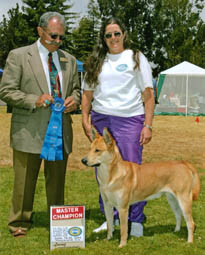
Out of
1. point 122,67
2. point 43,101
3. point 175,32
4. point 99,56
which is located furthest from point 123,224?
point 175,32

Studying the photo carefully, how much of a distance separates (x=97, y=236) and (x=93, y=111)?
150 centimetres

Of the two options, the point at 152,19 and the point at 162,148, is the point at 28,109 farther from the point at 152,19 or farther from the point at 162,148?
the point at 152,19

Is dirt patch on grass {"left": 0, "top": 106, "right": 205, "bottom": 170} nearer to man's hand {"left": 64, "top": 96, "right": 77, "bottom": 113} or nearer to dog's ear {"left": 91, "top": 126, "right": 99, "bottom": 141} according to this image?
man's hand {"left": 64, "top": 96, "right": 77, "bottom": 113}

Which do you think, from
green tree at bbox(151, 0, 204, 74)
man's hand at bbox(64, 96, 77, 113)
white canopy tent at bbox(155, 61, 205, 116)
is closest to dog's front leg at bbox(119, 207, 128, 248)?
man's hand at bbox(64, 96, 77, 113)

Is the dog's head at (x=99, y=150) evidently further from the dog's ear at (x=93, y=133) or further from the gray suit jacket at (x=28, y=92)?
the gray suit jacket at (x=28, y=92)

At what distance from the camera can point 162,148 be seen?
35.0 feet

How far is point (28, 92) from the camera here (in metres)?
4.16

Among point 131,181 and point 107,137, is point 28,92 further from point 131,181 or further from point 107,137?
point 131,181

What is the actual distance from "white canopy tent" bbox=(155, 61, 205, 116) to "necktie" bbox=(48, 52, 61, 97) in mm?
16720

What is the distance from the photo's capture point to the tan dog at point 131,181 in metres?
3.94

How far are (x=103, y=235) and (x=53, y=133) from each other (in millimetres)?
1416

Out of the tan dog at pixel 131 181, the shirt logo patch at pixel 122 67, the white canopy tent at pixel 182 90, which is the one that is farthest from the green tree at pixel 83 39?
the tan dog at pixel 131 181

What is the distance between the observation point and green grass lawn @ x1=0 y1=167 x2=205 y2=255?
13.3 ft

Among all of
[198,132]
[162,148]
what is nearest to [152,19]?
[198,132]
